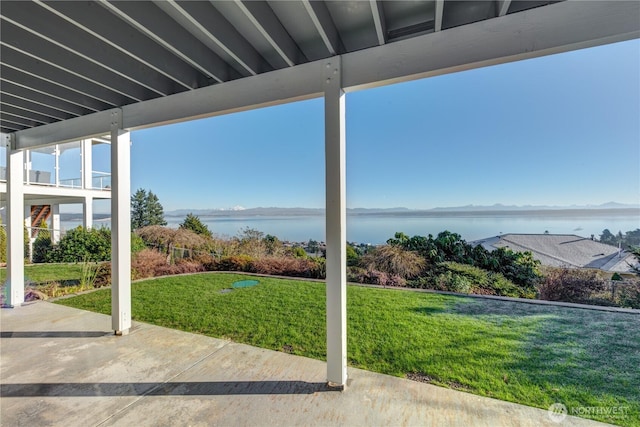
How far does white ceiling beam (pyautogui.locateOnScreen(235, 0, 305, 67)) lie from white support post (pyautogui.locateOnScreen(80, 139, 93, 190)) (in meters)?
11.7

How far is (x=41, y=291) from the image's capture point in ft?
17.8

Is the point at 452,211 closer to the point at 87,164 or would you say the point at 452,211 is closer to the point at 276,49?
the point at 276,49

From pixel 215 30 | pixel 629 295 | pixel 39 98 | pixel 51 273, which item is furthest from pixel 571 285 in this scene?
pixel 51 273

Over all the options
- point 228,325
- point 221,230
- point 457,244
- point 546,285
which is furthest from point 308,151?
point 546,285

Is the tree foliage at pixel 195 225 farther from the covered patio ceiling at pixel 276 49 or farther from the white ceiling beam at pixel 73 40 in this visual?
the white ceiling beam at pixel 73 40

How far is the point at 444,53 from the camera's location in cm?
202

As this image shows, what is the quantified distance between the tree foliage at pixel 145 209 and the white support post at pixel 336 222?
1064 cm

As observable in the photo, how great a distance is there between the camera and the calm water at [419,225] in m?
5.50

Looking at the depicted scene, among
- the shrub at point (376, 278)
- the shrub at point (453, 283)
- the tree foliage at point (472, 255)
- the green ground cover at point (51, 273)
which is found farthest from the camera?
the green ground cover at point (51, 273)

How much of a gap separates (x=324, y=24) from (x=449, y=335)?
3.69 meters

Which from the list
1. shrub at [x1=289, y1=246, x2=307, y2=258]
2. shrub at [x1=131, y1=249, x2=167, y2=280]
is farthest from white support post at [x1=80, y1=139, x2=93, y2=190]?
shrub at [x1=289, y1=246, x2=307, y2=258]

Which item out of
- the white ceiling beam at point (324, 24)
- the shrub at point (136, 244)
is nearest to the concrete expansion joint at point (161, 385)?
the white ceiling beam at point (324, 24)

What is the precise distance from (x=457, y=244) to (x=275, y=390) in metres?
5.46

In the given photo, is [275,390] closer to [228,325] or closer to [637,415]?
[228,325]
